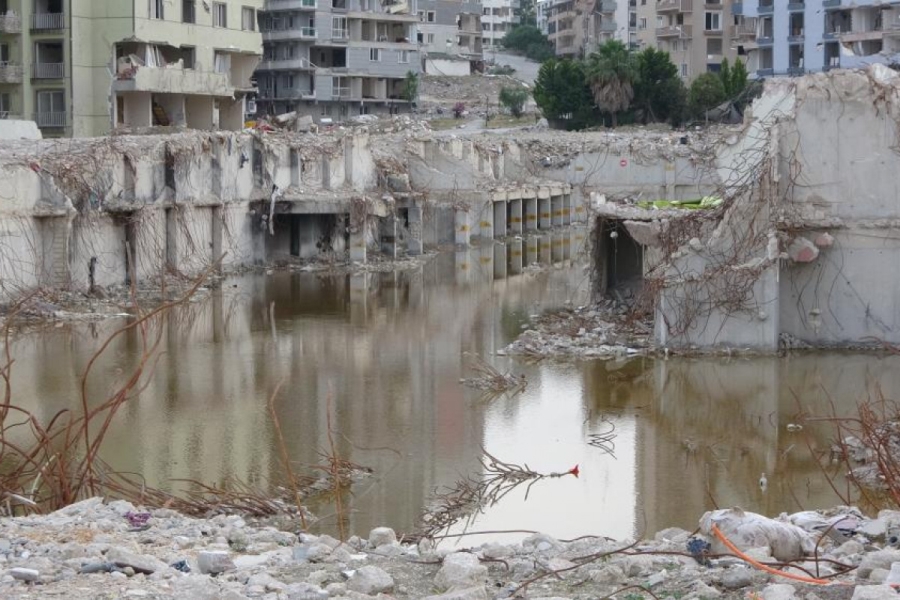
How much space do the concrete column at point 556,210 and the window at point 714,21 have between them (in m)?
27.8

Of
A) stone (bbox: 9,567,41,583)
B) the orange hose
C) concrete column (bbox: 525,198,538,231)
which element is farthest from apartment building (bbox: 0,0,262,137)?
the orange hose

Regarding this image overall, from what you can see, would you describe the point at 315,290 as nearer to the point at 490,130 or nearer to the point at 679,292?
the point at 679,292

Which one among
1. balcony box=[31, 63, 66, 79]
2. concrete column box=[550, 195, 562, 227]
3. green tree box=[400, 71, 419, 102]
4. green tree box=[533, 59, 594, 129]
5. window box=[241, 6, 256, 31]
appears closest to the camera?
balcony box=[31, 63, 66, 79]

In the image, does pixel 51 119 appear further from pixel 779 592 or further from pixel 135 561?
pixel 779 592

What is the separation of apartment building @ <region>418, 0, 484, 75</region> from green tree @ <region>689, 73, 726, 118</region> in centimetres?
2805

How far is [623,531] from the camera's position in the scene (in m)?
14.6

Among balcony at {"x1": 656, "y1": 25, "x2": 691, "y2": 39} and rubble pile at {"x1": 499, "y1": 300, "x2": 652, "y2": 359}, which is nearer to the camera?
rubble pile at {"x1": 499, "y1": 300, "x2": 652, "y2": 359}

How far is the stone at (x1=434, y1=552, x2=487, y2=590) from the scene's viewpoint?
983 cm

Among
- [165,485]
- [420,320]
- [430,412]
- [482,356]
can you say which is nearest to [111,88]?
[420,320]

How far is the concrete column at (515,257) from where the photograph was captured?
130 feet

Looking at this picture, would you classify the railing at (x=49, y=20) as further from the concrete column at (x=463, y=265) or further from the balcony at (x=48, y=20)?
the concrete column at (x=463, y=265)

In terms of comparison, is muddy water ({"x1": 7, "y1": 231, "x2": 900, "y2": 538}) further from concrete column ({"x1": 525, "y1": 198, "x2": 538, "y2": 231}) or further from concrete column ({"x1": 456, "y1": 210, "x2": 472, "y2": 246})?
concrete column ({"x1": 525, "y1": 198, "x2": 538, "y2": 231})

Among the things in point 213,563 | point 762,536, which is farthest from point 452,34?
point 213,563

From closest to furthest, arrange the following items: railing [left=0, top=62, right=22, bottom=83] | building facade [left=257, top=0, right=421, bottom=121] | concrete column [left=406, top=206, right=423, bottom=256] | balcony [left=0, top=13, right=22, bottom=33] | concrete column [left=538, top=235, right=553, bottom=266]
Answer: concrete column [left=406, top=206, right=423, bottom=256] < concrete column [left=538, top=235, right=553, bottom=266] < balcony [left=0, top=13, right=22, bottom=33] < railing [left=0, top=62, right=22, bottom=83] < building facade [left=257, top=0, right=421, bottom=121]
